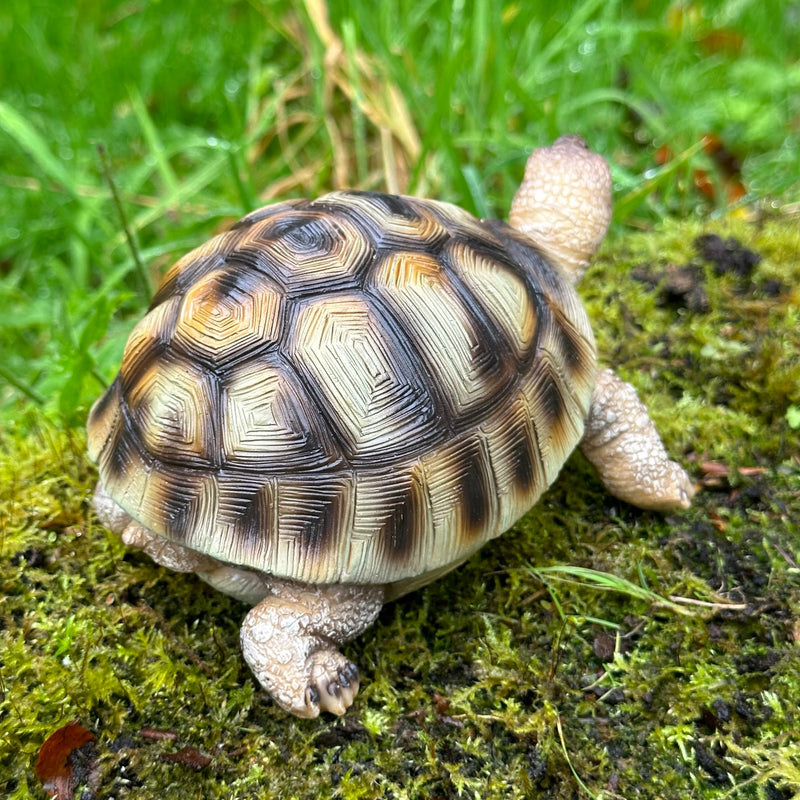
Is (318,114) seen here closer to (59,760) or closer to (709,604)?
(709,604)

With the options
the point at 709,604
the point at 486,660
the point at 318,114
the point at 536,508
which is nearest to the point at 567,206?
the point at 536,508

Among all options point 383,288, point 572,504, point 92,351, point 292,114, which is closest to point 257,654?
point 383,288

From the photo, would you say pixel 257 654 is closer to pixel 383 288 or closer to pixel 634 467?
pixel 383 288

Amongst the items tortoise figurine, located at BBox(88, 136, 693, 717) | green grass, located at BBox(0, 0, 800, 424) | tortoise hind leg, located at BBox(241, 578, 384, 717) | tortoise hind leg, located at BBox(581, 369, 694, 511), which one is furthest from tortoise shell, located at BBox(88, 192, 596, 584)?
green grass, located at BBox(0, 0, 800, 424)

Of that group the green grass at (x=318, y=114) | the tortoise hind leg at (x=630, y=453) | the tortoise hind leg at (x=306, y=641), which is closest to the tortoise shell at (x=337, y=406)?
the tortoise hind leg at (x=306, y=641)

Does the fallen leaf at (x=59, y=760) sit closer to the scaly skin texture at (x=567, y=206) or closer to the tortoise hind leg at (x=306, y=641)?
the tortoise hind leg at (x=306, y=641)

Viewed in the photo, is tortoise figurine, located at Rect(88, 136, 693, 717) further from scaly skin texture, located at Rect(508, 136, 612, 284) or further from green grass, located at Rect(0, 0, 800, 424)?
green grass, located at Rect(0, 0, 800, 424)
